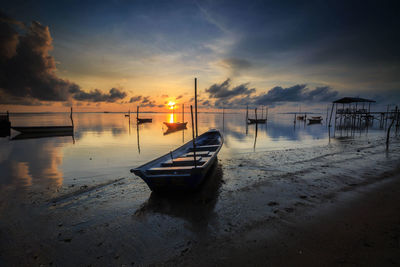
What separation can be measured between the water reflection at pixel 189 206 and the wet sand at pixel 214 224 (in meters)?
0.03

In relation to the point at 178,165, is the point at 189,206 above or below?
below

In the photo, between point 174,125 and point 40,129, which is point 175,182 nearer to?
point 40,129

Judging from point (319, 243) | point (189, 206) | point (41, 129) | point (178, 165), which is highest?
point (178, 165)

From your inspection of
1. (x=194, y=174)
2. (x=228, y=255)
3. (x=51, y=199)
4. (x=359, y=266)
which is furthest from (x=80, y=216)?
(x=359, y=266)

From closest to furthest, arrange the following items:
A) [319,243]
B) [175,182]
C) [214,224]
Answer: [319,243]
[214,224]
[175,182]

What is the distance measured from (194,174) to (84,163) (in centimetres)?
966

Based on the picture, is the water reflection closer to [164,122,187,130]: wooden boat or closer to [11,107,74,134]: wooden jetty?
[11,107,74,134]: wooden jetty

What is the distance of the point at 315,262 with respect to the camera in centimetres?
351

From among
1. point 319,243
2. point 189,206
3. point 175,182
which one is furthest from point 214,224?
point 319,243

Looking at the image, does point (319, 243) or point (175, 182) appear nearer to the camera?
point (319, 243)

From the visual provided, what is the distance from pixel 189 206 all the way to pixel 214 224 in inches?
51.3

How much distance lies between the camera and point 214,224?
505 cm

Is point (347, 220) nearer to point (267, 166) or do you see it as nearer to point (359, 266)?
point (359, 266)

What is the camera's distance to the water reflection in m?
5.39
